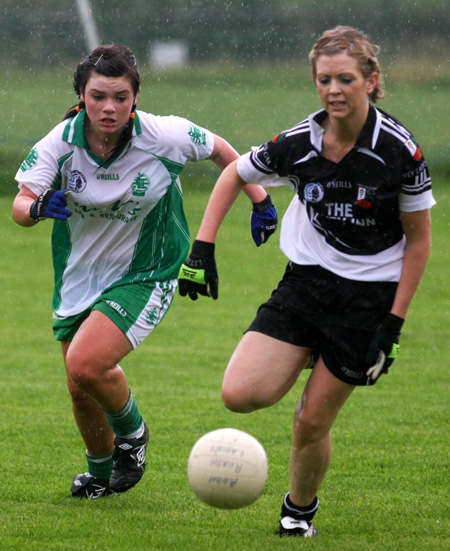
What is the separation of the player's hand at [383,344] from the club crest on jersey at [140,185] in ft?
4.89

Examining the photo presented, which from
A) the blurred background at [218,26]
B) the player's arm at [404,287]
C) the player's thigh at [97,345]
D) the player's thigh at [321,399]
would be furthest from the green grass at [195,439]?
the blurred background at [218,26]

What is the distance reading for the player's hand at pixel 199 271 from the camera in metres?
4.29

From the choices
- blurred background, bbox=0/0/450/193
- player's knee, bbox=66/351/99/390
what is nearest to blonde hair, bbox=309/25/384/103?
→ player's knee, bbox=66/351/99/390

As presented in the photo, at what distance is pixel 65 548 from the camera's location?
4250mm

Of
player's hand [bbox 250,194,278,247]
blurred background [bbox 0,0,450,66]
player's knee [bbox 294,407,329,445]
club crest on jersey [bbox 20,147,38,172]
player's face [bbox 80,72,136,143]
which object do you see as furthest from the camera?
blurred background [bbox 0,0,450,66]

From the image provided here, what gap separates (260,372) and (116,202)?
1278 millimetres

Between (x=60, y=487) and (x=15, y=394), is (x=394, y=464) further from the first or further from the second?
(x=15, y=394)

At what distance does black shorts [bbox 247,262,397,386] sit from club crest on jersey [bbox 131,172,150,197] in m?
1.06

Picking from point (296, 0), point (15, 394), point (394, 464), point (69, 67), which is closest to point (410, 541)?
point (394, 464)

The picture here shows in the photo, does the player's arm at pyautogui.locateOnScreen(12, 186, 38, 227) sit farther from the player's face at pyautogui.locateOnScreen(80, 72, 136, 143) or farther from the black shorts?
the black shorts

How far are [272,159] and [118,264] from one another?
120cm

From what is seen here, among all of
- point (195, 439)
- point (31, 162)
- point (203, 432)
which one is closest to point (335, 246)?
point (31, 162)

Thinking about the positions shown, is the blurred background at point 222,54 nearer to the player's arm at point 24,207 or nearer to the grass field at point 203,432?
the grass field at point 203,432

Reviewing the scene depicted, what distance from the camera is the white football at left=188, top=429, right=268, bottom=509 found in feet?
12.9
